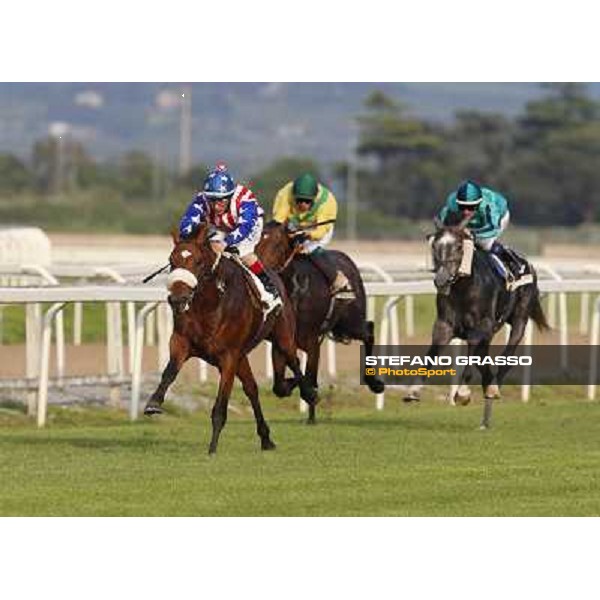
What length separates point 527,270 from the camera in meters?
16.9

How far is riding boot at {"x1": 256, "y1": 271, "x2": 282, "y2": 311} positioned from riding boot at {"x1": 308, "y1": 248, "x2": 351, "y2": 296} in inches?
80.5

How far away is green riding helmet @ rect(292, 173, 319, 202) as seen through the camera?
1614cm

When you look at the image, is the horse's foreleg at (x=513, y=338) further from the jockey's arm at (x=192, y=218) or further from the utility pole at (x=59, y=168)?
the utility pole at (x=59, y=168)

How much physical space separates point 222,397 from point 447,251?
2.68 metres

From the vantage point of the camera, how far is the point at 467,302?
15.8 metres

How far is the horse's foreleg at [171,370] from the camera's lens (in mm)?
12828

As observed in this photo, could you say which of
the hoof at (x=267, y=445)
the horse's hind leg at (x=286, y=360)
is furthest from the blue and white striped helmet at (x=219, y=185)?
the hoof at (x=267, y=445)

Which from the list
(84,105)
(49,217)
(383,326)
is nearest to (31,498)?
(383,326)

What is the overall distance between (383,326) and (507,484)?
5.80m

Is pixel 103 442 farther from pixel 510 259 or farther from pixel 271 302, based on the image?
pixel 510 259

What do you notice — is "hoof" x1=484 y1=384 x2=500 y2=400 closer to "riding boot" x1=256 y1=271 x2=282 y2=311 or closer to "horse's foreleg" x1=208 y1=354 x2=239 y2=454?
"riding boot" x1=256 y1=271 x2=282 y2=311

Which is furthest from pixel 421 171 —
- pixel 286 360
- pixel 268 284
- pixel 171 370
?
pixel 171 370

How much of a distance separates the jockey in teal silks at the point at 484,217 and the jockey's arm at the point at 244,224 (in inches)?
84.9

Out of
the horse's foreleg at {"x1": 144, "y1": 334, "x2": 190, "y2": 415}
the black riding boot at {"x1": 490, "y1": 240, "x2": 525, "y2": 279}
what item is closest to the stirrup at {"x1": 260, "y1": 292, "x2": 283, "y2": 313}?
the horse's foreleg at {"x1": 144, "y1": 334, "x2": 190, "y2": 415}
